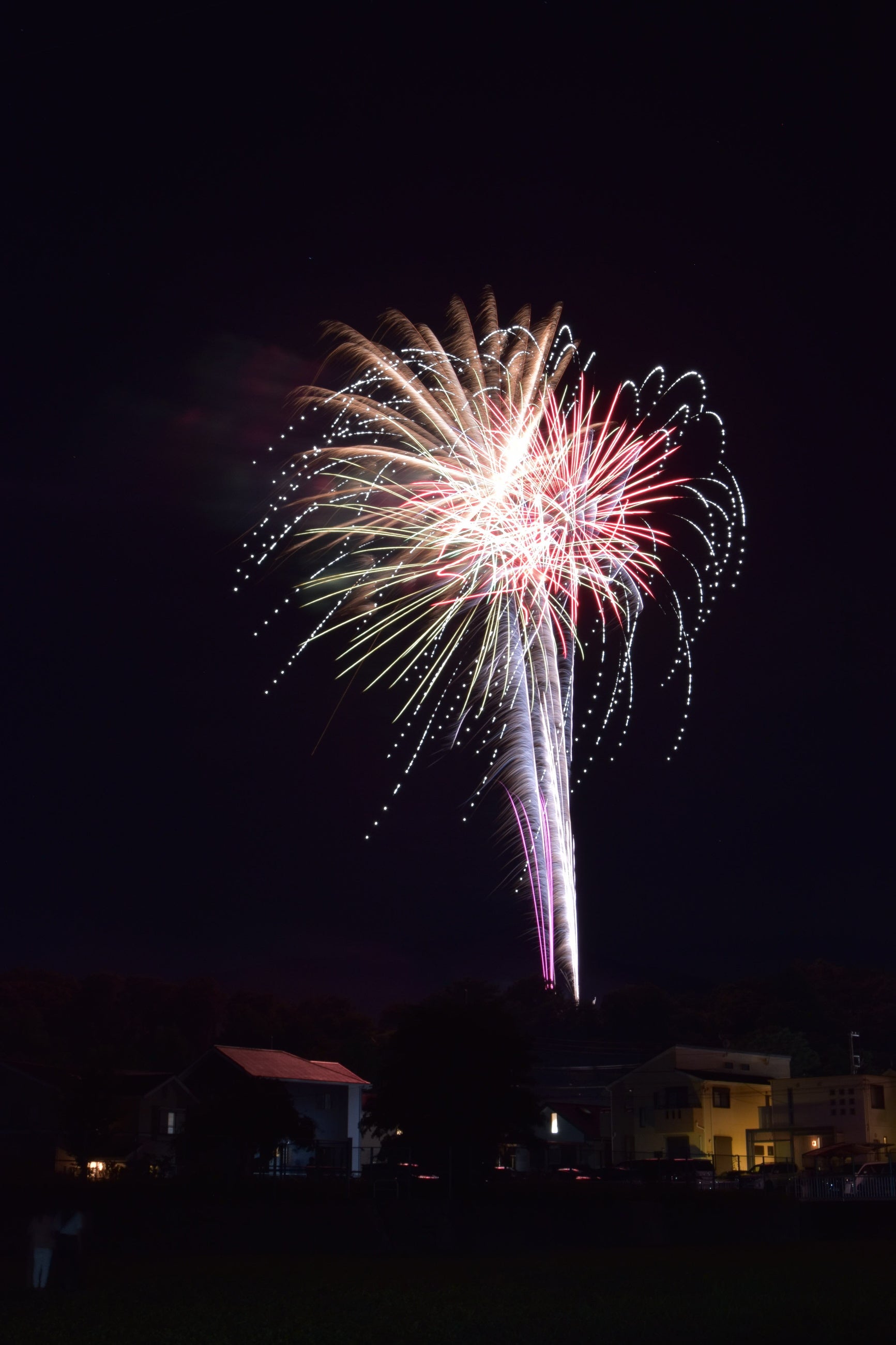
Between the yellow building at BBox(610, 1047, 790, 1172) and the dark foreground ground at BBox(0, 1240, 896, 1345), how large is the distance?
34445mm

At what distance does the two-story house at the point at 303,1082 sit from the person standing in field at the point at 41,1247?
116ft

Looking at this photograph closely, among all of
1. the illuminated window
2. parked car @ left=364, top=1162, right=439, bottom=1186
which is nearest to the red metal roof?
the illuminated window

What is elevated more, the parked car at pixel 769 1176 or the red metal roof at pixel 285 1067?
the red metal roof at pixel 285 1067

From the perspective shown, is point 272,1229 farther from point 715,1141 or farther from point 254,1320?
point 715,1141

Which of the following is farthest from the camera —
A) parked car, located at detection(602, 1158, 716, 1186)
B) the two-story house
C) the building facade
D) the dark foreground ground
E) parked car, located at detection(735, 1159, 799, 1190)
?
the building facade

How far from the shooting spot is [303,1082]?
55344 millimetres

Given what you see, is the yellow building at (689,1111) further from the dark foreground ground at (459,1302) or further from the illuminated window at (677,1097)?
the dark foreground ground at (459,1302)

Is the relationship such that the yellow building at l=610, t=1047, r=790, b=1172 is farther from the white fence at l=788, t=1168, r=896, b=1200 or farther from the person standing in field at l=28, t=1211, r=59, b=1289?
the person standing in field at l=28, t=1211, r=59, b=1289

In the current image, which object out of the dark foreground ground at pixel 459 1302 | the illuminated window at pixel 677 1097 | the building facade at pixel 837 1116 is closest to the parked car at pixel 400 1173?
the dark foreground ground at pixel 459 1302

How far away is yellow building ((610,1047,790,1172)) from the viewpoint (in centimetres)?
5747

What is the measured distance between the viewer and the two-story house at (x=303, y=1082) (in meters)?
54.3

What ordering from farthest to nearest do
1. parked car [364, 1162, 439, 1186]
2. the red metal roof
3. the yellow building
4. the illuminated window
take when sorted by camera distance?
1. the illuminated window
2. the yellow building
3. the red metal roof
4. parked car [364, 1162, 439, 1186]

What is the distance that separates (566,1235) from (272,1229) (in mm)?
6530

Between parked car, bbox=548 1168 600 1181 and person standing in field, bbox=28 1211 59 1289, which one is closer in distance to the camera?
person standing in field, bbox=28 1211 59 1289
